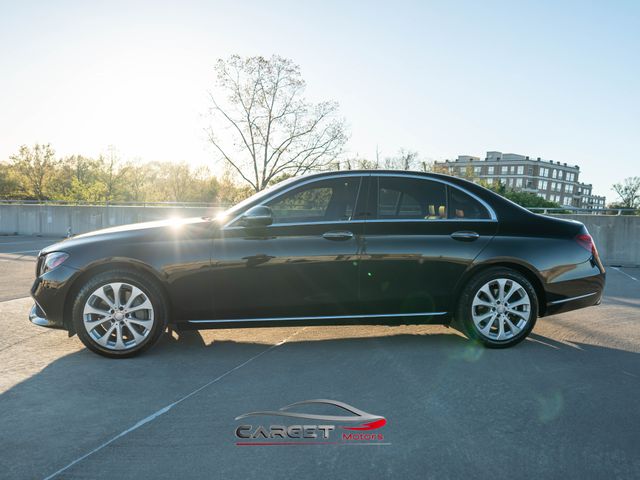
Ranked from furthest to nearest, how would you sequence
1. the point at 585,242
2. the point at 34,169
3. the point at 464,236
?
the point at 34,169, the point at 585,242, the point at 464,236

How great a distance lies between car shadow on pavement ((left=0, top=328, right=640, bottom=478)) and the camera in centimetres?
279

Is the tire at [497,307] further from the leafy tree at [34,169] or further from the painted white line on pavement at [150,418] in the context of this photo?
the leafy tree at [34,169]

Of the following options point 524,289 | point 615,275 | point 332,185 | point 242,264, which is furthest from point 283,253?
point 615,275

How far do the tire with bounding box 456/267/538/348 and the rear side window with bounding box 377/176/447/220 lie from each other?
0.73 meters

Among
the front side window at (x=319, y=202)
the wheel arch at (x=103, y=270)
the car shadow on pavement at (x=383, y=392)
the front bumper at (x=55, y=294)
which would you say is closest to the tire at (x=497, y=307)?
the car shadow on pavement at (x=383, y=392)

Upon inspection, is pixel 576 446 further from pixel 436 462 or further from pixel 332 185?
pixel 332 185

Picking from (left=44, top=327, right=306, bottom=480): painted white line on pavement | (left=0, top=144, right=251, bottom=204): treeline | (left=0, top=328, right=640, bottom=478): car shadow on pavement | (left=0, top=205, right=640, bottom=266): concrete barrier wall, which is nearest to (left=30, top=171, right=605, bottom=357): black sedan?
(left=0, top=328, right=640, bottom=478): car shadow on pavement

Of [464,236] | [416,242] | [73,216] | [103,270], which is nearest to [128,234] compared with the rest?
[103,270]

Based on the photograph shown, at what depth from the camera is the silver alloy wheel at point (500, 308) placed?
473 cm

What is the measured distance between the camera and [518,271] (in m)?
4.87

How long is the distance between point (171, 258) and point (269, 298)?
0.91 m

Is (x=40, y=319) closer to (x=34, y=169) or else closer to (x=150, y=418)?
(x=150, y=418)

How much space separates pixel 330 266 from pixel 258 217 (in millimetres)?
759

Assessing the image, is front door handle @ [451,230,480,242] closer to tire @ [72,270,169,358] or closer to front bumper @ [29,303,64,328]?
tire @ [72,270,169,358]
